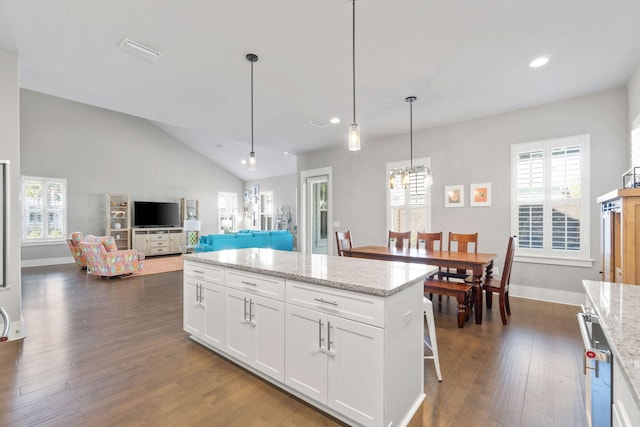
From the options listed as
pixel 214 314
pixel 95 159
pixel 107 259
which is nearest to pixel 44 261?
pixel 95 159

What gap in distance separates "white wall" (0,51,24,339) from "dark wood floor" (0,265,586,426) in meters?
0.36

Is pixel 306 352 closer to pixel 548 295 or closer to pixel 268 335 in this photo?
pixel 268 335

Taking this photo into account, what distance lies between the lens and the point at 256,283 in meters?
2.25

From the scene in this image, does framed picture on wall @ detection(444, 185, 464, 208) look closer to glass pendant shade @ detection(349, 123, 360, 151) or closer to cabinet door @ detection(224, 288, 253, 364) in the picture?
glass pendant shade @ detection(349, 123, 360, 151)

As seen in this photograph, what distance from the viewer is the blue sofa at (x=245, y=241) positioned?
6891 mm

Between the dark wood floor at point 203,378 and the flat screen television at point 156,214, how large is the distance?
601 centimetres

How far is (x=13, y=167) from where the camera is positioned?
293cm

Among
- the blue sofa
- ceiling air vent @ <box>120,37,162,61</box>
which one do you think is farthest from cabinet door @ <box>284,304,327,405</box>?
the blue sofa

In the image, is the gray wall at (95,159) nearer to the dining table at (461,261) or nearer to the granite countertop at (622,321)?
the dining table at (461,261)

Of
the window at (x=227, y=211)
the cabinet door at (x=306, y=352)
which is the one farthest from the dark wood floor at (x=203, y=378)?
the window at (x=227, y=211)

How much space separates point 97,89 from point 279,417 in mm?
4222

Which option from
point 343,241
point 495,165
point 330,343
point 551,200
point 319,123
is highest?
point 319,123

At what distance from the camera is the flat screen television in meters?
9.24

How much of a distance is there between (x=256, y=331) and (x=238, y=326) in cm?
24
